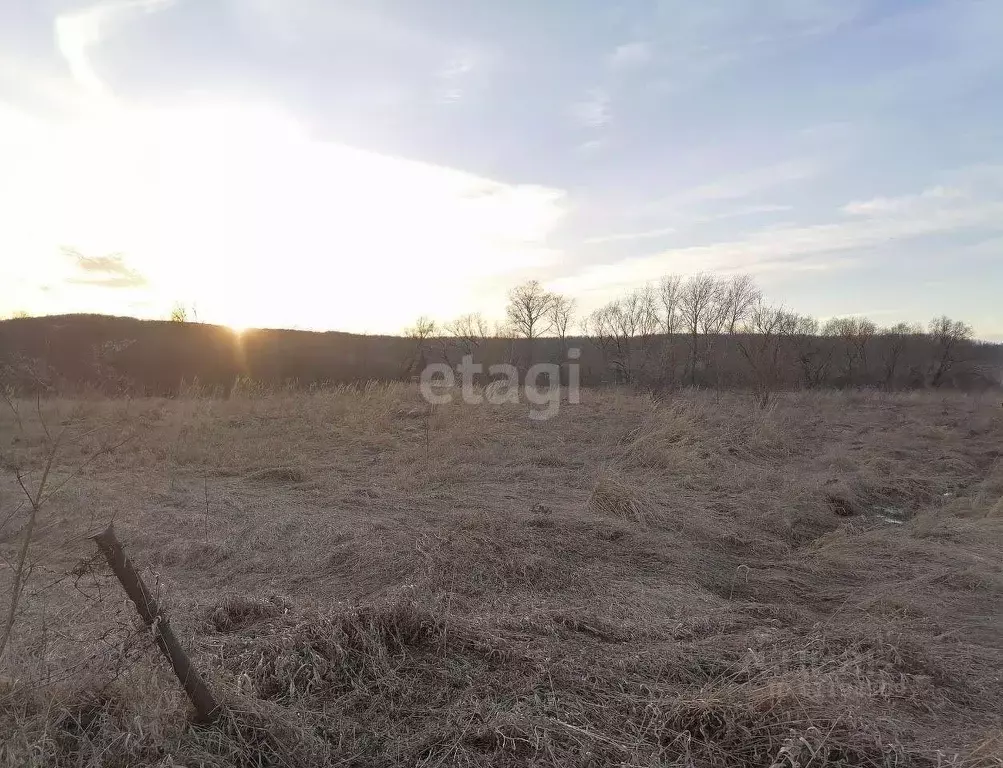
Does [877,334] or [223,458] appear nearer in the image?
[223,458]

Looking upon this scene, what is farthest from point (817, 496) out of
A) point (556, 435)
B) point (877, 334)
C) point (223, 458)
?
point (877, 334)

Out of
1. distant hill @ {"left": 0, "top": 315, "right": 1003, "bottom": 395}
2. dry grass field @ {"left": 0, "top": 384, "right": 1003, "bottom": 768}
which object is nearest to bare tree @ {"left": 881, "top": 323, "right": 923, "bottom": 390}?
distant hill @ {"left": 0, "top": 315, "right": 1003, "bottom": 395}

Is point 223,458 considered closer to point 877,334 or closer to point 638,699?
point 638,699

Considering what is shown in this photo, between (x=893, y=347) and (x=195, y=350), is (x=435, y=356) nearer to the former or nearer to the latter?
(x=195, y=350)

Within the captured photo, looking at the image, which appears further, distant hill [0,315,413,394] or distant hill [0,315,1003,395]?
distant hill [0,315,1003,395]

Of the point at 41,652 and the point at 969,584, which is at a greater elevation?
the point at 41,652

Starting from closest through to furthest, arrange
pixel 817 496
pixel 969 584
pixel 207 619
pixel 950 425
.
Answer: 1. pixel 207 619
2. pixel 969 584
3. pixel 817 496
4. pixel 950 425

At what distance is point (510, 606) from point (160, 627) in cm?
235

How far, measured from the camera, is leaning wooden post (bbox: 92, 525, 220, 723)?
211 cm

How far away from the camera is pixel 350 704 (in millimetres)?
2764

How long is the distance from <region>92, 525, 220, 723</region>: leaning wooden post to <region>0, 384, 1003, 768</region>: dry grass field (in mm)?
87

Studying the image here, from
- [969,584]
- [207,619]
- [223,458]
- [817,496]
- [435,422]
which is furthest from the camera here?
[435,422]

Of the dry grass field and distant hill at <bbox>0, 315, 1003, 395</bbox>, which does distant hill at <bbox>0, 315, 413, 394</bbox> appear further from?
the dry grass field

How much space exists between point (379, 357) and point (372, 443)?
34.5 m
